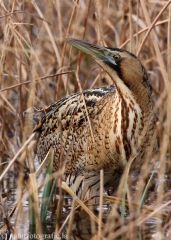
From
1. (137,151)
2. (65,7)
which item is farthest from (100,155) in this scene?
(65,7)

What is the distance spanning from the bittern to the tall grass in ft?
0.42

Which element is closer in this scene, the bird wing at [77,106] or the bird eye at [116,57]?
the bird eye at [116,57]

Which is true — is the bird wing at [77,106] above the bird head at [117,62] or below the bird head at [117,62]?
below

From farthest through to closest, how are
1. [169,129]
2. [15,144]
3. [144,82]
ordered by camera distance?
[15,144] → [169,129] → [144,82]

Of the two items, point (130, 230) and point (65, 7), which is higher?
point (65, 7)

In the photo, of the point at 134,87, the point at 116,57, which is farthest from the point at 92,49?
the point at 134,87

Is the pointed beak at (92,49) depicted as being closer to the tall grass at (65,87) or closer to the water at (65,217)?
the tall grass at (65,87)

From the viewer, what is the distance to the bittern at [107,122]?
12.1 ft

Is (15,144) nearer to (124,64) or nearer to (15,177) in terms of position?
(15,177)

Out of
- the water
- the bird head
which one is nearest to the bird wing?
the bird head

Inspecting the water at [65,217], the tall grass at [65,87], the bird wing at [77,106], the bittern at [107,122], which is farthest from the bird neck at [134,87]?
the water at [65,217]

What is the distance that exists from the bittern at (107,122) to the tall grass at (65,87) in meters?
0.13

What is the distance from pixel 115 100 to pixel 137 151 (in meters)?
0.34

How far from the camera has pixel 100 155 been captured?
13.0ft
